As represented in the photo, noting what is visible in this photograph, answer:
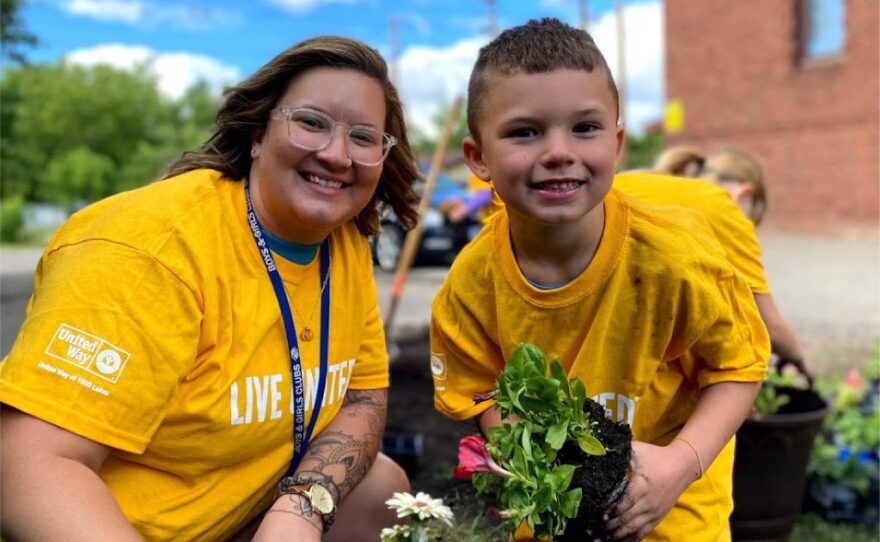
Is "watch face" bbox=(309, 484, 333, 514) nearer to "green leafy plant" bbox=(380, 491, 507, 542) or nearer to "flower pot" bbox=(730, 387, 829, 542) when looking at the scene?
"green leafy plant" bbox=(380, 491, 507, 542)

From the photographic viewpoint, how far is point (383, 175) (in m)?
2.33

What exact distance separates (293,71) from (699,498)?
1.46 metres

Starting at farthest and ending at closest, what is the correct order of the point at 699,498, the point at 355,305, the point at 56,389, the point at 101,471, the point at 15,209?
1. the point at 15,209
2. the point at 355,305
3. the point at 699,498
4. the point at 101,471
5. the point at 56,389

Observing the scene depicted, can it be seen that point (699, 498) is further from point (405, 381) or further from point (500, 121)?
point (405, 381)

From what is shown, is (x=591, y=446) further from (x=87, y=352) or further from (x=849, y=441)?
(x=849, y=441)

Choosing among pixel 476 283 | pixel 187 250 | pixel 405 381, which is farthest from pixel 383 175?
pixel 405 381

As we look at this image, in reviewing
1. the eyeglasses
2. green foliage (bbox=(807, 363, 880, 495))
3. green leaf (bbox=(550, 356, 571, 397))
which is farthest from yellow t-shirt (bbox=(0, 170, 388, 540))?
green foliage (bbox=(807, 363, 880, 495))

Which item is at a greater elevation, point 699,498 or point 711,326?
point 711,326

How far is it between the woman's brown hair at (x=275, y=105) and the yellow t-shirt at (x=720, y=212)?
2.69 feet

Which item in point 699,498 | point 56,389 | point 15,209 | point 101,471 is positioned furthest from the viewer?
point 15,209

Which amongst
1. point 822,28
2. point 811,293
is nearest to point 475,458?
point 811,293

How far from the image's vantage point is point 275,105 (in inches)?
79.4

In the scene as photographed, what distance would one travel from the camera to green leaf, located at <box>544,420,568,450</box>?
1.55 meters

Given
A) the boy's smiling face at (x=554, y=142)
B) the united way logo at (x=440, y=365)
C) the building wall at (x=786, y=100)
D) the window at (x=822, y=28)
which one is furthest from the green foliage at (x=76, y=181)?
the boy's smiling face at (x=554, y=142)
